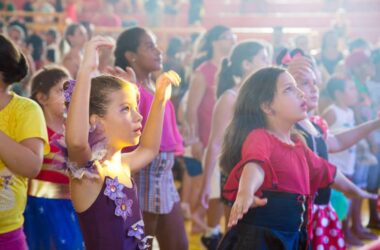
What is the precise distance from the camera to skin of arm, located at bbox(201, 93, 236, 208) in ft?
16.3

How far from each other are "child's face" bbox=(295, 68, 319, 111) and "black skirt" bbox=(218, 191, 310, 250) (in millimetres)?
843

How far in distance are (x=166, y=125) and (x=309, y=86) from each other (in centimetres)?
78

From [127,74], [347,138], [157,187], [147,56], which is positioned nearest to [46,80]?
[127,74]

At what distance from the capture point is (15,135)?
10.4 ft

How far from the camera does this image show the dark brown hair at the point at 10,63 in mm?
3229

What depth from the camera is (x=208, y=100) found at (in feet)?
21.1

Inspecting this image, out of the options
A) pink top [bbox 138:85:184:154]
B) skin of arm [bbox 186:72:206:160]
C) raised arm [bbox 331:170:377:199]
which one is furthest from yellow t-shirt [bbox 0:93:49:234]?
skin of arm [bbox 186:72:206:160]

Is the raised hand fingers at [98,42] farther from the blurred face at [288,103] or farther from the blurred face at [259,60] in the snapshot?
the blurred face at [259,60]

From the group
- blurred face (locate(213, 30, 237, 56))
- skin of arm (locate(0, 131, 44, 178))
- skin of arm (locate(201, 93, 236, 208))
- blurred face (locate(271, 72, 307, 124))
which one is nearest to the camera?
skin of arm (locate(0, 131, 44, 178))

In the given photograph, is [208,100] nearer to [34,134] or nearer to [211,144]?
[211,144]

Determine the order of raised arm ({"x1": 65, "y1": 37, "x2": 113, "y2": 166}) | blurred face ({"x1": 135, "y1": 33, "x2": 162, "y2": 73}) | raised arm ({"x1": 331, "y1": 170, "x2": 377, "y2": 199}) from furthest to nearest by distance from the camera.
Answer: blurred face ({"x1": 135, "y1": 33, "x2": 162, "y2": 73}), raised arm ({"x1": 331, "y1": 170, "x2": 377, "y2": 199}), raised arm ({"x1": 65, "y1": 37, "x2": 113, "y2": 166})

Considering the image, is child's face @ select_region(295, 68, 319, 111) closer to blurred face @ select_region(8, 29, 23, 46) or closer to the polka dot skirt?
the polka dot skirt

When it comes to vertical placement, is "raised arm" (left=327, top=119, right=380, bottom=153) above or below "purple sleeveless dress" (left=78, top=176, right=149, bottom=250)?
above

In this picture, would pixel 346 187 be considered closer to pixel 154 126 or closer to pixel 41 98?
pixel 154 126
